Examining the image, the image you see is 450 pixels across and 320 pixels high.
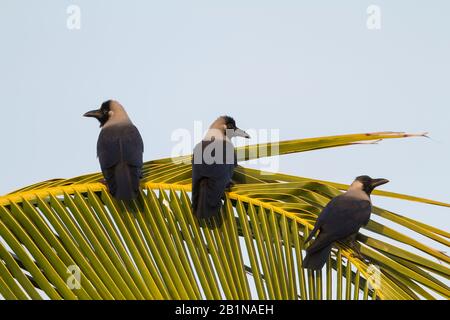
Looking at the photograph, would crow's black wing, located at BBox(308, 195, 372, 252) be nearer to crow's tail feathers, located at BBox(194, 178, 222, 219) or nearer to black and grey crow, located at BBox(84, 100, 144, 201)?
crow's tail feathers, located at BBox(194, 178, 222, 219)

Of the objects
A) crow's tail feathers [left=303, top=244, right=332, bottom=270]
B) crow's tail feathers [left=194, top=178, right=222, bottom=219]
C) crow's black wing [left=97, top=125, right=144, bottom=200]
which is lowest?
crow's tail feathers [left=303, top=244, right=332, bottom=270]

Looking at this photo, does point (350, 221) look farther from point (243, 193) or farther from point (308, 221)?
point (243, 193)

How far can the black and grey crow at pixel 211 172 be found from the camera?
4617mm

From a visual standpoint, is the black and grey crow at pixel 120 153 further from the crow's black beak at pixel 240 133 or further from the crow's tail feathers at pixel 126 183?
the crow's black beak at pixel 240 133

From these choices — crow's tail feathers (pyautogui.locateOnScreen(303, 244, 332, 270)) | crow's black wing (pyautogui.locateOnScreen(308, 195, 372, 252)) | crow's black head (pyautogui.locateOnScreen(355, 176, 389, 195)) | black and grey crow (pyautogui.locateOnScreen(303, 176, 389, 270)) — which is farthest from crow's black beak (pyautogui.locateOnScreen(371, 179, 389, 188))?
crow's tail feathers (pyautogui.locateOnScreen(303, 244, 332, 270))

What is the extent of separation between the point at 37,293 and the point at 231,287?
87 cm

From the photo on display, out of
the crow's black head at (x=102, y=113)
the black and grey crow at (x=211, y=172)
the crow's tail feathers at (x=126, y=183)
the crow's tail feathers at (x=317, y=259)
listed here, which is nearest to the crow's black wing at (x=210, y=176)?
the black and grey crow at (x=211, y=172)

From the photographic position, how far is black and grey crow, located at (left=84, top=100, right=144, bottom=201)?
4758 mm

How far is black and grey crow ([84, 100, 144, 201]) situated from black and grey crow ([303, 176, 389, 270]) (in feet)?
3.18

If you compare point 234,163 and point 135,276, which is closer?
point 135,276

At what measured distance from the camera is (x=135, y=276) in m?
3.99

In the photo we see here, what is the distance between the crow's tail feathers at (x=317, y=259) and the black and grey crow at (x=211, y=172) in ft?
1.67

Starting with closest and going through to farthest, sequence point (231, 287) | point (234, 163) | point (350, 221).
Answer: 1. point (231, 287)
2. point (350, 221)
3. point (234, 163)
